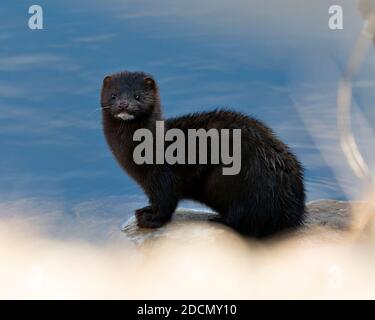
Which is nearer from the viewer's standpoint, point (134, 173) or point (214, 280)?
point (214, 280)

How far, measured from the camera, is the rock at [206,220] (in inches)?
252

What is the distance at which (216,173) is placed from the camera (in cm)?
634

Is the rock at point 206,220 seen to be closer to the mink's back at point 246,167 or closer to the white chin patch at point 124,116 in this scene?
the mink's back at point 246,167

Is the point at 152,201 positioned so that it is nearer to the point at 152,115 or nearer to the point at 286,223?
the point at 152,115

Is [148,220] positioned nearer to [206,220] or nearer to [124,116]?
[206,220]

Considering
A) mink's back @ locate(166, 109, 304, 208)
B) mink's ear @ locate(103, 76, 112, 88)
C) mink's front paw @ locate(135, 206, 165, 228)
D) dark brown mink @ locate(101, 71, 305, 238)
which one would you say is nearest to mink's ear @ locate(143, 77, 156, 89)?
dark brown mink @ locate(101, 71, 305, 238)

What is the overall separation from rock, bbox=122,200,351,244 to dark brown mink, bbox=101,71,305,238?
96 mm

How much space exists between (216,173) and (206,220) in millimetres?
498

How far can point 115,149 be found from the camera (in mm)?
6500

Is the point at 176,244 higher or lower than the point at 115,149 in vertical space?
lower

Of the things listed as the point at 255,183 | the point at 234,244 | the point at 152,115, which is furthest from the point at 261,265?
the point at 152,115

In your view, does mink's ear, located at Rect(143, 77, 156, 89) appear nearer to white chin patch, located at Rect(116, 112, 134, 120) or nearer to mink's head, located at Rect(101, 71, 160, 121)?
mink's head, located at Rect(101, 71, 160, 121)

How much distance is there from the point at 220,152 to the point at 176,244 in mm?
894

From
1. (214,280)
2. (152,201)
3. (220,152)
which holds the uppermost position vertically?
(220,152)
